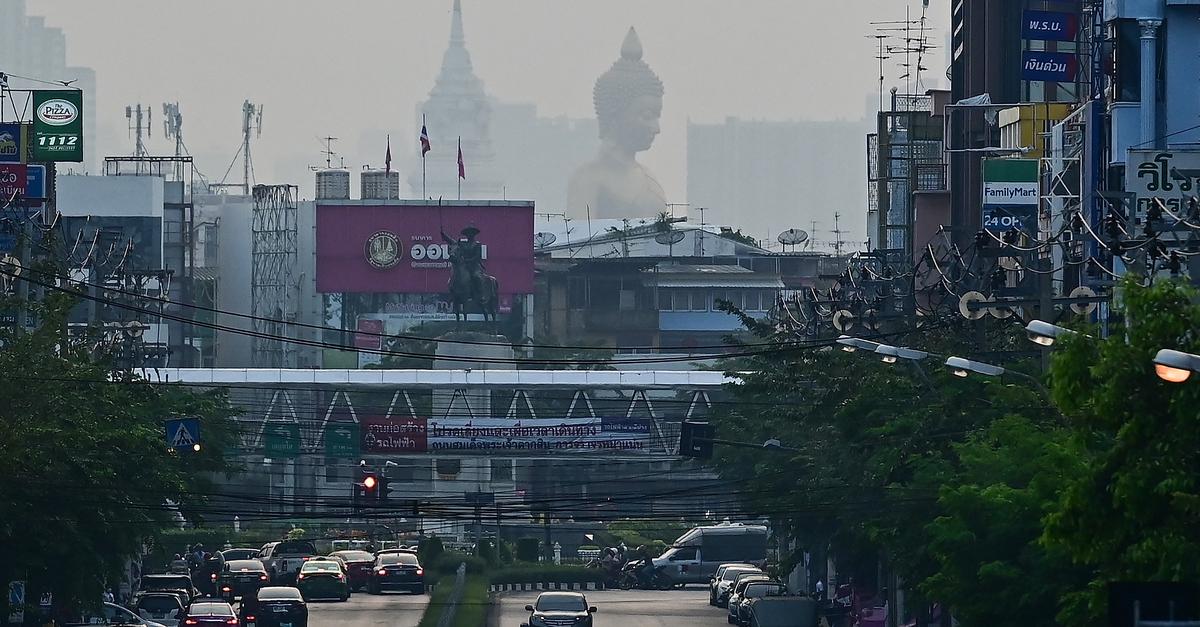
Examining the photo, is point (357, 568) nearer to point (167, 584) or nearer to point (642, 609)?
point (642, 609)

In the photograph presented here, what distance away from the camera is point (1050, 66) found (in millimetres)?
66875

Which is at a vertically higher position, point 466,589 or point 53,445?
point 53,445

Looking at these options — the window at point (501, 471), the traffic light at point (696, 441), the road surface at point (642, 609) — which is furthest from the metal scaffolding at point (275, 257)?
the traffic light at point (696, 441)

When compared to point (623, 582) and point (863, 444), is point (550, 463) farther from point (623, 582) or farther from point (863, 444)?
point (863, 444)

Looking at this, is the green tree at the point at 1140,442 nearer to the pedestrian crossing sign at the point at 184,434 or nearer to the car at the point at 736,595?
the pedestrian crossing sign at the point at 184,434

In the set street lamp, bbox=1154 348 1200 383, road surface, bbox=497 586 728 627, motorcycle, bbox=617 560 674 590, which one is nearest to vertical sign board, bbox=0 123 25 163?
road surface, bbox=497 586 728 627

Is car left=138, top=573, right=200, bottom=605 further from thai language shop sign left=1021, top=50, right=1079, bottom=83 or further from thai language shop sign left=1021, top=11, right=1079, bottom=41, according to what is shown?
thai language shop sign left=1021, top=11, right=1079, bottom=41

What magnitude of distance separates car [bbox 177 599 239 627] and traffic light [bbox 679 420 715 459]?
44.1 feet

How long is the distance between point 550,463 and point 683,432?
63308 mm

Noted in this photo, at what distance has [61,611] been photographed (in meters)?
60.1

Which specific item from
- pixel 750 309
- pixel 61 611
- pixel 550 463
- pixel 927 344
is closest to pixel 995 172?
pixel 927 344

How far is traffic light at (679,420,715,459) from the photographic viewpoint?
66562mm

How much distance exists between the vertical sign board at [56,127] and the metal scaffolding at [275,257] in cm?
6961

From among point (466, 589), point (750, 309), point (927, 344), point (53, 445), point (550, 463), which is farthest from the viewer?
point (750, 309)
